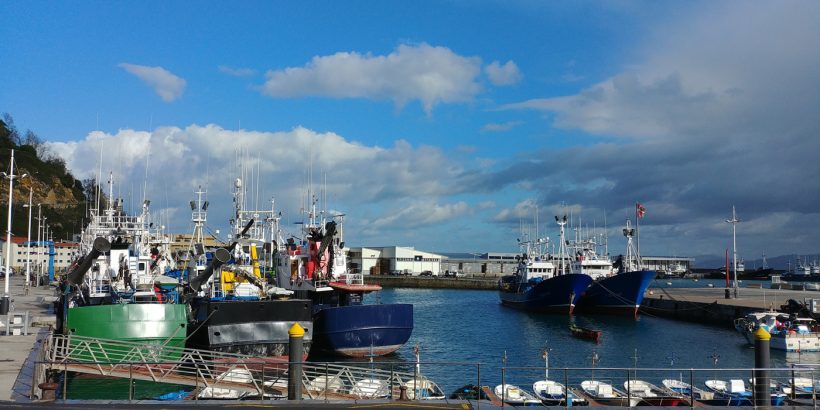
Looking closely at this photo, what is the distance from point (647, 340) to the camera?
165 feet

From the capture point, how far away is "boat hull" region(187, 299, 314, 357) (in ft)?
99.8

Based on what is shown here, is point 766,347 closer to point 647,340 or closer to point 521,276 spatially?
point 647,340

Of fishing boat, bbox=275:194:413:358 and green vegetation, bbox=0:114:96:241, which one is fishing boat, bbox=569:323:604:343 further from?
green vegetation, bbox=0:114:96:241

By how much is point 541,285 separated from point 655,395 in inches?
1998

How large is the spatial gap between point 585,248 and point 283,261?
51.6m

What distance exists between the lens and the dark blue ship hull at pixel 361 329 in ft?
118

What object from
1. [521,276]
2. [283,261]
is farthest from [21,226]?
[283,261]

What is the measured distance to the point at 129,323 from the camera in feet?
88.5

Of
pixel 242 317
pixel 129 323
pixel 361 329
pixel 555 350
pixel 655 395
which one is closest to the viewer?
pixel 655 395

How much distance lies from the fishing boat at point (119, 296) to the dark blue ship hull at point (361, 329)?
802cm

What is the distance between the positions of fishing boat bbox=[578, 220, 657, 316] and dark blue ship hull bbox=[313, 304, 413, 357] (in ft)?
122

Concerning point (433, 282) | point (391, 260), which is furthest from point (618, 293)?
point (391, 260)

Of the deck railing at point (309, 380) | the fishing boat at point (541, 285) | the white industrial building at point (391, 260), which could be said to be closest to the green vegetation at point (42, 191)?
the white industrial building at point (391, 260)

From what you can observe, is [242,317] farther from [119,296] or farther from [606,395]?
[606,395]
